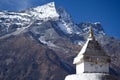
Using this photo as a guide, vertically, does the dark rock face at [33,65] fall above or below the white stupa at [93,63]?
below

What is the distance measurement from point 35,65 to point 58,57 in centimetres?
1566

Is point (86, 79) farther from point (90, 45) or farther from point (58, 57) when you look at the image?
point (58, 57)

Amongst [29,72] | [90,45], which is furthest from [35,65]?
[90,45]

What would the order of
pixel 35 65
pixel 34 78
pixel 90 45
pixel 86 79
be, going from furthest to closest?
pixel 35 65, pixel 34 78, pixel 90 45, pixel 86 79

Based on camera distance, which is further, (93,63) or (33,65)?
(33,65)

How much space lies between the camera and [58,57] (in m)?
197

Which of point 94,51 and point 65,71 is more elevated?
point 94,51

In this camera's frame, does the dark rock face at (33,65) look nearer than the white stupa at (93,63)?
No

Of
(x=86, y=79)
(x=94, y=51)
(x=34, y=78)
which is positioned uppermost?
(x=94, y=51)

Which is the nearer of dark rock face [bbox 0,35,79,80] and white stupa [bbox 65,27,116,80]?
white stupa [bbox 65,27,116,80]

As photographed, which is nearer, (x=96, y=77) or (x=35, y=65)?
(x=96, y=77)

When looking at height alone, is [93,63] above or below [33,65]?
above

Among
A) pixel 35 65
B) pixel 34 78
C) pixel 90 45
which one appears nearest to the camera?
pixel 90 45

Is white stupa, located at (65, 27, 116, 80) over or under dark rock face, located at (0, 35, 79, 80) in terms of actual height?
over
